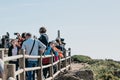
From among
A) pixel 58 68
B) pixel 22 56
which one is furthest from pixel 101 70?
pixel 22 56

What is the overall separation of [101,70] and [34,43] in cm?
1518

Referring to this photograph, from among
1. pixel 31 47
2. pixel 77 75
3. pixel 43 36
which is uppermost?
pixel 43 36

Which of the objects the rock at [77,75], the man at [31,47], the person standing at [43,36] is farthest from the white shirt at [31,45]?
the rock at [77,75]

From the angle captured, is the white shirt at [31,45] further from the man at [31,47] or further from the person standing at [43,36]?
the person standing at [43,36]

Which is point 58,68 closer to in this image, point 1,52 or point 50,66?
point 50,66

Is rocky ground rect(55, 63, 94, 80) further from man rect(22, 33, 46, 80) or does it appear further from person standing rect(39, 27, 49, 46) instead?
man rect(22, 33, 46, 80)

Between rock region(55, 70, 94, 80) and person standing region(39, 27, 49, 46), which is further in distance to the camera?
rock region(55, 70, 94, 80)

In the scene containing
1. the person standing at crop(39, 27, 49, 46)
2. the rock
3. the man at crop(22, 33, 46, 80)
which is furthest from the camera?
the rock

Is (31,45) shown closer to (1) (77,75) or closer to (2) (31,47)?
(2) (31,47)

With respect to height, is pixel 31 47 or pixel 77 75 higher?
pixel 31 47

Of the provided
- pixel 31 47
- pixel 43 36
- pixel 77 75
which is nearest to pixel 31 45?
pixel 31 47

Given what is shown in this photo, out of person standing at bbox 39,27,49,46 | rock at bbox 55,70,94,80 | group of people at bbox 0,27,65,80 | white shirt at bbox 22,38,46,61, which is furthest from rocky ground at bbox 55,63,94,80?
white shirt at bbox 22,38,46,61

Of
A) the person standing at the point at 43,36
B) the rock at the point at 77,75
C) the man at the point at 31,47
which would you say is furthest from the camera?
the rock at the point at 77,75

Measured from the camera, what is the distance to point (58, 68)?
68.8ft
